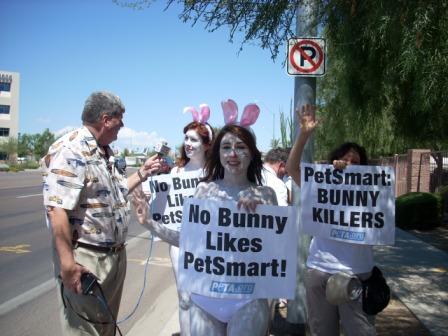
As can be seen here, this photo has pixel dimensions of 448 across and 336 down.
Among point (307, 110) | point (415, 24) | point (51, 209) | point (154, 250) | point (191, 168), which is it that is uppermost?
point (415, 24)

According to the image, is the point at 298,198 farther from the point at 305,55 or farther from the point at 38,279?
the point at 38,279

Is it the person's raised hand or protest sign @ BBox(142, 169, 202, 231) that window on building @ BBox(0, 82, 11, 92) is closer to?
protest sign @ BBox(142, 169, 202, 231)

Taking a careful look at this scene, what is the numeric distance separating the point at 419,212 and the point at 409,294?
7.08 metres

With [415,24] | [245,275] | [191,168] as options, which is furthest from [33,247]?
[415,24]

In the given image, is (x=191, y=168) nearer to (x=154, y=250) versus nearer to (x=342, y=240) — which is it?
(x=342, y=240)

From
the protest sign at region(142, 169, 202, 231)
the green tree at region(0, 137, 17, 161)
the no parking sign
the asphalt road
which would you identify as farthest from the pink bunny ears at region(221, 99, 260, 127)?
the green tree at region(0, 137, 17, 161)

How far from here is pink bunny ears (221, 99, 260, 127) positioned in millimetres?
3070

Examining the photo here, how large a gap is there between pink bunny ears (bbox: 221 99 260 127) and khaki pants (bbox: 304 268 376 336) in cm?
115

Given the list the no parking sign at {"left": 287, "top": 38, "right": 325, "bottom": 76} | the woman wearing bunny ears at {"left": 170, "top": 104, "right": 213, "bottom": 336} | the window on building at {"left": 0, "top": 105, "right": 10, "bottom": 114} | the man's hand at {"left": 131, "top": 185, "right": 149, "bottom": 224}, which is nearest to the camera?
the man's hand at {"left": 131, "top": 185, "right": 149, "bottom": 224}

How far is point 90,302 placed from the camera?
2850 mm

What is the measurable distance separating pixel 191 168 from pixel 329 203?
126cm

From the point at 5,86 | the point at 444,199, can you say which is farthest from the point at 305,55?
the point at 5,86

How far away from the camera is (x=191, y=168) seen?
159 inches

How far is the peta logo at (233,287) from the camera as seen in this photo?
263 centimetres
